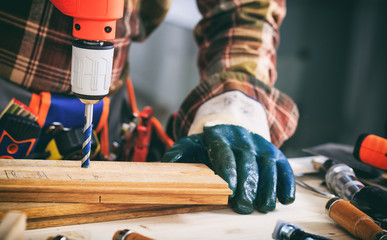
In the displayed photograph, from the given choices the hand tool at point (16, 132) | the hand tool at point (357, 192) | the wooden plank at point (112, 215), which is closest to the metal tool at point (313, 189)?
the hand tool at point (357, 192)

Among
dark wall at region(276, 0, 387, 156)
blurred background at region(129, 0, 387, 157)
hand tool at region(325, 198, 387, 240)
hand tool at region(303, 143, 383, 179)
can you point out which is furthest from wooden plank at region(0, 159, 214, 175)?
dark wall at region(276, 0, 387, 156)

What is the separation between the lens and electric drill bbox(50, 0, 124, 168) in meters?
0.58

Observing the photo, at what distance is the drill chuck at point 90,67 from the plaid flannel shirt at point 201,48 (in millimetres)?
292

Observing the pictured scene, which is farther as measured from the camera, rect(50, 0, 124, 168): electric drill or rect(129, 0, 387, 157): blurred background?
rect(129, 0, 387, 157): blurred background

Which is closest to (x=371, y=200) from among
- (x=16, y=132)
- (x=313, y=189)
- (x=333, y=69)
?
(x=313, y=189)

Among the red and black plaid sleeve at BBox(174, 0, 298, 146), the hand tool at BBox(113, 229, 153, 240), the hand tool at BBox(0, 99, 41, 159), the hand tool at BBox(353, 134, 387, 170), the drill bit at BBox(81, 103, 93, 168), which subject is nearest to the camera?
the hand tool at BBox(113, 229, 153, 240)

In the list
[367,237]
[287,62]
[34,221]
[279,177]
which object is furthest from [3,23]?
[287,62]

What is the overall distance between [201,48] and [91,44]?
2.19ft

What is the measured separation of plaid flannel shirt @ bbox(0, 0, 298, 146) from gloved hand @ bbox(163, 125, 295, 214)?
176 millimetres

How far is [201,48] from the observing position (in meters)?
1.22

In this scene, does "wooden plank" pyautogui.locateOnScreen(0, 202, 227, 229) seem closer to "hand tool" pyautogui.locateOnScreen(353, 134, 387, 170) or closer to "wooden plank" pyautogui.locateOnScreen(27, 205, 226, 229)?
"wooden plank" pyautogui.locateOnScreen(27, 205, 226, 229)

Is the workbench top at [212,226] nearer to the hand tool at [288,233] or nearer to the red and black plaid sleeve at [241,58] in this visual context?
the hand tool at [288,233]

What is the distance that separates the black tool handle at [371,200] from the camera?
27.4 inches

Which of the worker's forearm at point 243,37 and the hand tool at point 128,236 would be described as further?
the worker's forearm at point 243,37
